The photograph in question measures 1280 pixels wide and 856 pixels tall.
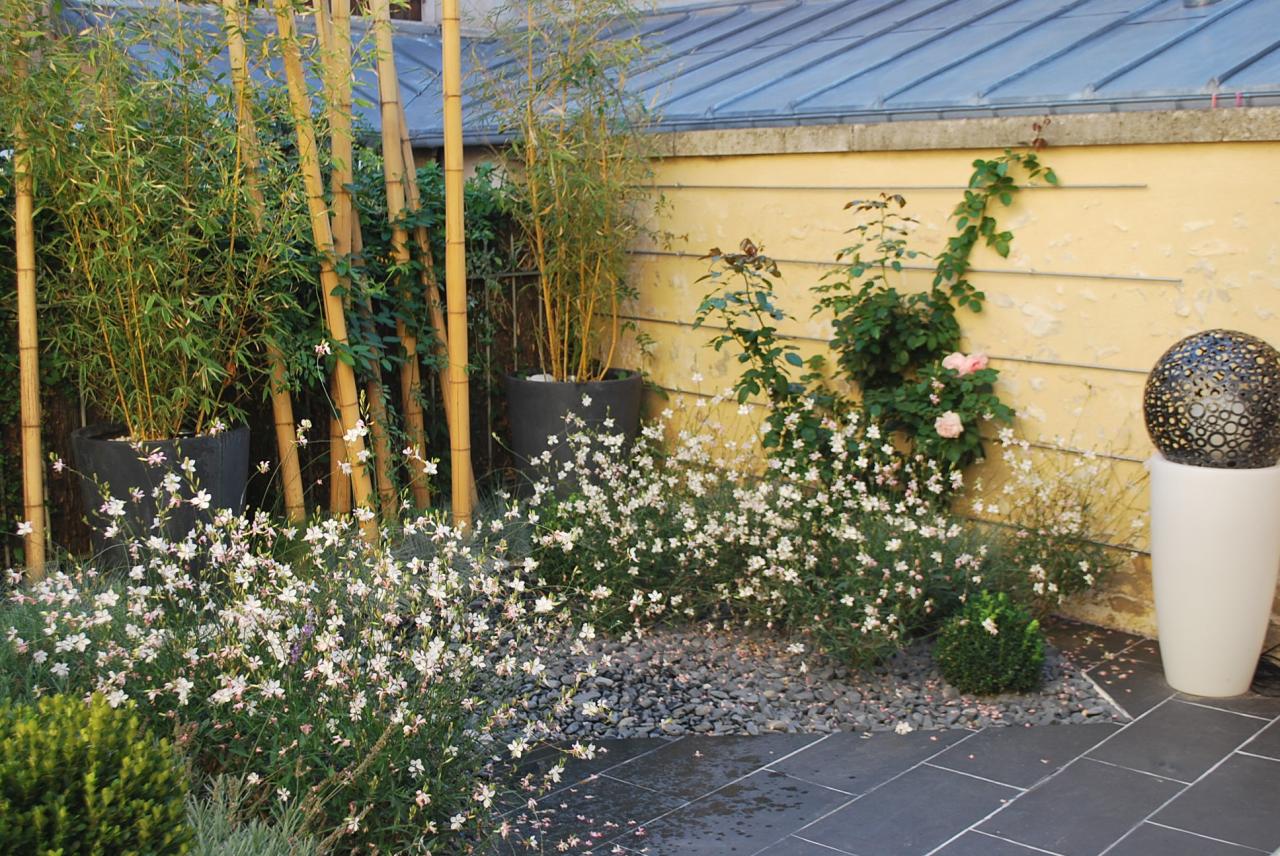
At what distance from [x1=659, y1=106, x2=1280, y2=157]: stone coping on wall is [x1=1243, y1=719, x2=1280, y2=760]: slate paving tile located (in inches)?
74.7

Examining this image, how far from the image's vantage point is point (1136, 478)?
182 inches

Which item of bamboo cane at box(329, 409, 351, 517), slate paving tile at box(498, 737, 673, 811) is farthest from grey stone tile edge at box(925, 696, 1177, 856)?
bamboo cane at box(329, 409, 351, 517)

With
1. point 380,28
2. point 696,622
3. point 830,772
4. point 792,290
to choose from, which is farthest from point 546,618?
point 380,28

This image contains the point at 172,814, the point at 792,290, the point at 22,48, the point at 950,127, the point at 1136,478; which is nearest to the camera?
the point at 172,814

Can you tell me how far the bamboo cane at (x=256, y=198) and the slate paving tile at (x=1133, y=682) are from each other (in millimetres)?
2850

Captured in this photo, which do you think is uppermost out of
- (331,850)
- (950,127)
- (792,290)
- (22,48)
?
(22,48)

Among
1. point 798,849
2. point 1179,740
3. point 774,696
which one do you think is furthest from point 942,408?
point 798,849

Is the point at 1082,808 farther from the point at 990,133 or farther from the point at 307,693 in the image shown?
the point at 990,133

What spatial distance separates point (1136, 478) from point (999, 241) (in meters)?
1.04

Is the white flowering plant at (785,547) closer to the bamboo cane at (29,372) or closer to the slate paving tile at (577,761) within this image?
the slate paving tile at (577,761)

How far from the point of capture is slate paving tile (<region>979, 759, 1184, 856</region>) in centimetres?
321

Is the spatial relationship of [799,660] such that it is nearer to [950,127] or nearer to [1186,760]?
[1186,760]

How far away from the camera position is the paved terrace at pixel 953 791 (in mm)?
3188

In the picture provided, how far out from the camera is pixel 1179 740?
3828mm
